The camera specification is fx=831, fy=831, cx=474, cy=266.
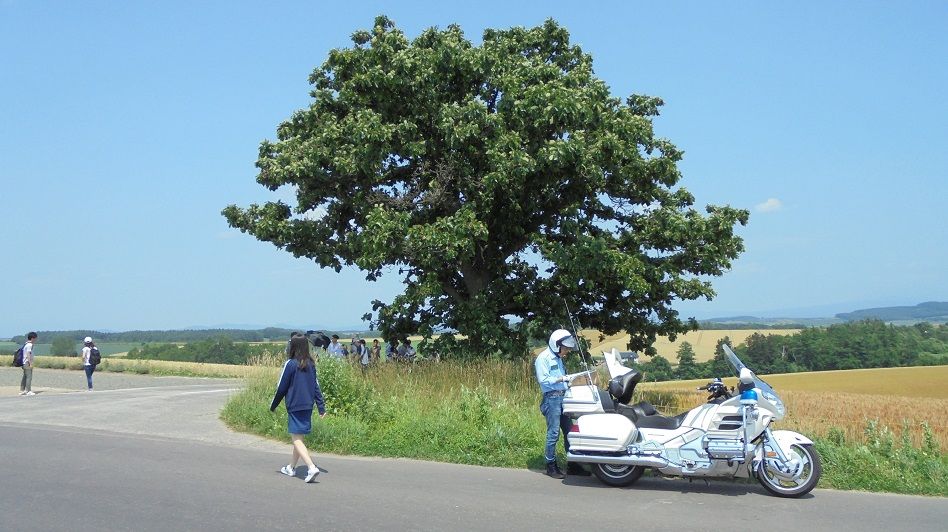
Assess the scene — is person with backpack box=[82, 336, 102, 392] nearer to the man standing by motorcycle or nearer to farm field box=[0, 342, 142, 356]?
farm field box=[0, 342, 142, 356]

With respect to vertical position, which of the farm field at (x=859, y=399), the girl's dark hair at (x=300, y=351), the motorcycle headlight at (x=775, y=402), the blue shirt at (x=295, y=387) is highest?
the girl's dark hair at (x=300, y=351)

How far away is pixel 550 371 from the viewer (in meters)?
10.7

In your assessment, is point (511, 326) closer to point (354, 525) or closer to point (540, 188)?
point (540, 188)

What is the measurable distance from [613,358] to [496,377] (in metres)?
5.78

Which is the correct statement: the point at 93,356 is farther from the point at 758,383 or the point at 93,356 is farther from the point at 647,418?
the point at 758,383

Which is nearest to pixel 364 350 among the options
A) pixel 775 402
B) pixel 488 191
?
pixel 488 191

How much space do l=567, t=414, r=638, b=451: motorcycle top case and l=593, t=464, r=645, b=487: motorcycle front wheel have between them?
355mm

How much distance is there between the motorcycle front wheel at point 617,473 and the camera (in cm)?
1001

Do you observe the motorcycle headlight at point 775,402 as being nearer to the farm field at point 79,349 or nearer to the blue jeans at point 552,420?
the blue jeans at point 552,420

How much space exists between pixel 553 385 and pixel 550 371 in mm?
189

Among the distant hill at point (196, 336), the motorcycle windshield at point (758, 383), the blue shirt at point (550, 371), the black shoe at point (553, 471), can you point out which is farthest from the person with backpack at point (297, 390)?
the distant hill at point (196, 336)

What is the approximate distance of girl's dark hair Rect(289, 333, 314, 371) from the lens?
1065cm

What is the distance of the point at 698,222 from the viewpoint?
19656mm

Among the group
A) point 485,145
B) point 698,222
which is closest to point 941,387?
point 698,222
